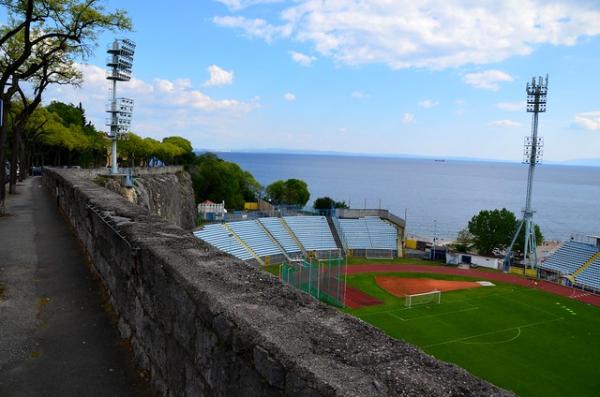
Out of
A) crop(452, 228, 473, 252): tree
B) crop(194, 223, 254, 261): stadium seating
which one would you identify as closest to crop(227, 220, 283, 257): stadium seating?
crop(194, 223, 254, 261): stadium seating

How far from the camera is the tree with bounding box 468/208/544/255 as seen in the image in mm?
53781

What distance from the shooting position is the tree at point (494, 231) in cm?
5378

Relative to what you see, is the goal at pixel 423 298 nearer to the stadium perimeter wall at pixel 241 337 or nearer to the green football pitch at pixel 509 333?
the green football pitch at pixel 509 333

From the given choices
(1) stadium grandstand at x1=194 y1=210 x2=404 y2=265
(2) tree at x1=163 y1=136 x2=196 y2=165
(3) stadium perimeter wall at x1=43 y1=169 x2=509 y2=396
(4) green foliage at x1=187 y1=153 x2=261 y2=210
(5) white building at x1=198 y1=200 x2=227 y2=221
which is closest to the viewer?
(3) stadium perimeter wall at x1=43 y1=169 x2=509 y2=396

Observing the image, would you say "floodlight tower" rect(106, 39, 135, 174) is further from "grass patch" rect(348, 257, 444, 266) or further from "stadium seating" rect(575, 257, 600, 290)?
"stadium seating" rect(575, 257, 600, 290)

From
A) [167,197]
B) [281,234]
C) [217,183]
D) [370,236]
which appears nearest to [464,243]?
[370,236]

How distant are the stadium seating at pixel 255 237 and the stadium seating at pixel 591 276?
24.5m

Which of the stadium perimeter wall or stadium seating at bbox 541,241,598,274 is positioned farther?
stadium seating at bbox 541,241,598,274

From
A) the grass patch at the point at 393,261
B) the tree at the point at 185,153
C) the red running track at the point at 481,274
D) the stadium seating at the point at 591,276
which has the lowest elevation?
the red running track at the point at 481,274

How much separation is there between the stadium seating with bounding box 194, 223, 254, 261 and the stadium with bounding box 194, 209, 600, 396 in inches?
5.6

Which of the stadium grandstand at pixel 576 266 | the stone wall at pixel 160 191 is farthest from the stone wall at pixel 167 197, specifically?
the stadium grandstand at pixel 576 266

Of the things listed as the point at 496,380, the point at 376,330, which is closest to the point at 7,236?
the point at 376,330

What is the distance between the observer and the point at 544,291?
3491 cm

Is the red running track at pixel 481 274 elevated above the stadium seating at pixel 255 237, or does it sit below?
below
